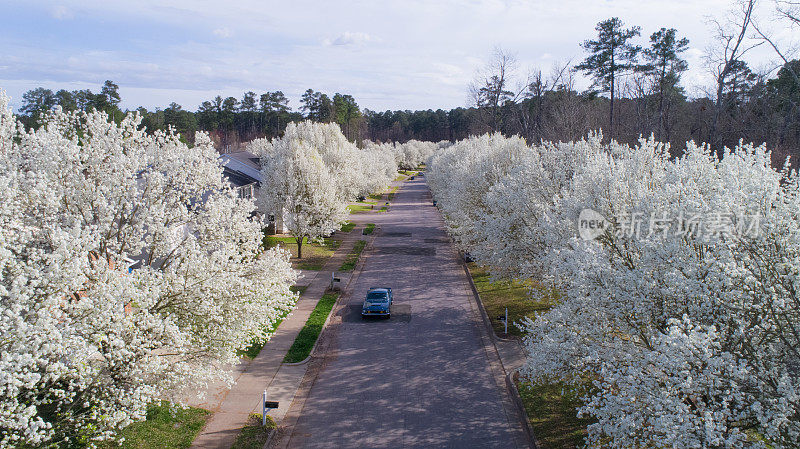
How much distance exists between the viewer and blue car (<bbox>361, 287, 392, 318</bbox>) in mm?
22203

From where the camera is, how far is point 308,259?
3388 cm

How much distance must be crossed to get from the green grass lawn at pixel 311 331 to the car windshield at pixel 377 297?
212 centimetres

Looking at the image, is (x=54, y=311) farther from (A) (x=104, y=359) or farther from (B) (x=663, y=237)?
(B) (x=663, y=237)

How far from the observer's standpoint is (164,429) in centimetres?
1284

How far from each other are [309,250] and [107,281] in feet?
85.2

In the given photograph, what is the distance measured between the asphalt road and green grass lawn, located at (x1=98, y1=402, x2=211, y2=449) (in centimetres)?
274

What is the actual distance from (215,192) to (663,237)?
1183 cm

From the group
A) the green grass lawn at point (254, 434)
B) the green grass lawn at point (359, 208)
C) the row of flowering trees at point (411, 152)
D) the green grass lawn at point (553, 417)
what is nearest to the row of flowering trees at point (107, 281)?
the green grass lawn at point (254, 434)

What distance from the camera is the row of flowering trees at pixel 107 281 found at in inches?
338

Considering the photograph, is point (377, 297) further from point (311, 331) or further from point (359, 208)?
point (359, 208)

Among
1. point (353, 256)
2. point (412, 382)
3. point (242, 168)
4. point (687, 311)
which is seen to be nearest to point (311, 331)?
point (412, 382)

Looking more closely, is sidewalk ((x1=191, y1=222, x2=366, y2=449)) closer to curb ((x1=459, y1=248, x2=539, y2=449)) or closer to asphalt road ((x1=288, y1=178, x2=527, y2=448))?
asphalt road ((x1=288, y1=178, x2=527, y2=448))

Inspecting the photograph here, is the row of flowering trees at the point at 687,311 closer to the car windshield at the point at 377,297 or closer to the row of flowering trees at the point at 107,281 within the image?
the row of flowering trees at the point at 107,281

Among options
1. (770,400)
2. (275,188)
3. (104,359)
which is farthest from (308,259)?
(770,400)
